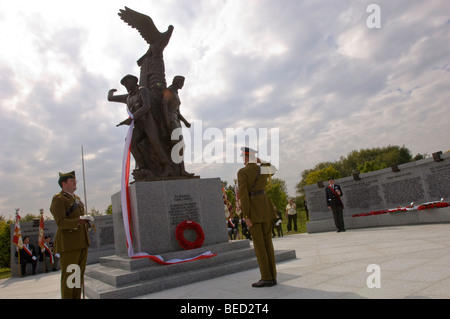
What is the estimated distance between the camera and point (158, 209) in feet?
20.8

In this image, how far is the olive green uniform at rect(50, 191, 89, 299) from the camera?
11.6 ft

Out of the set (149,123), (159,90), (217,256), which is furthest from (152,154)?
(217,256)

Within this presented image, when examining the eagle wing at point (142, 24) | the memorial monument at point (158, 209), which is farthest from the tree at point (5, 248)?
the eagle wing at point (142, 24)

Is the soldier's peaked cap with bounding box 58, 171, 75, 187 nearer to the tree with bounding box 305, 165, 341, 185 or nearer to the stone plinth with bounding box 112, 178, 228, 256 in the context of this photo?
the stone plinth with bounding box 112, 178, 228, 256

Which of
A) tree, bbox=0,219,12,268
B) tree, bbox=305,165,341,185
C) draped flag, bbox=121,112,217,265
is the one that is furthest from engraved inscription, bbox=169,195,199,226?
tree, bbox=305,165,341,185

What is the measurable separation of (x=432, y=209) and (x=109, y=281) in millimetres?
10136

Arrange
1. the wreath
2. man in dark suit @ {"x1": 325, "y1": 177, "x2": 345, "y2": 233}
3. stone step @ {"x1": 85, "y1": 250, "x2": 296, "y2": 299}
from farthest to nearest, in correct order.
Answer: man in dark suit @ {"x1": 325, "y1": 177, "x2": 345, "y2": 233}
the wreath
stone step @ {"x1": 85, "y1": 250, "x2": 296, "y2": 299}

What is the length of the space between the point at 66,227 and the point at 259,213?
8.28ft

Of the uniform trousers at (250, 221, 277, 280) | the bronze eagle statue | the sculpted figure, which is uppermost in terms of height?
the bronze eagle statue

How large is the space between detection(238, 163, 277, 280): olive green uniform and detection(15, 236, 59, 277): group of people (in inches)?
435

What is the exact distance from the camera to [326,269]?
179 inches

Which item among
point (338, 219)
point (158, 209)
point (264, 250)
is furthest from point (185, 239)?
point (338, 219)

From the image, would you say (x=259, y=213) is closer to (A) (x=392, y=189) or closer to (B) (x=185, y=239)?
(B) (x=185, y=239)
